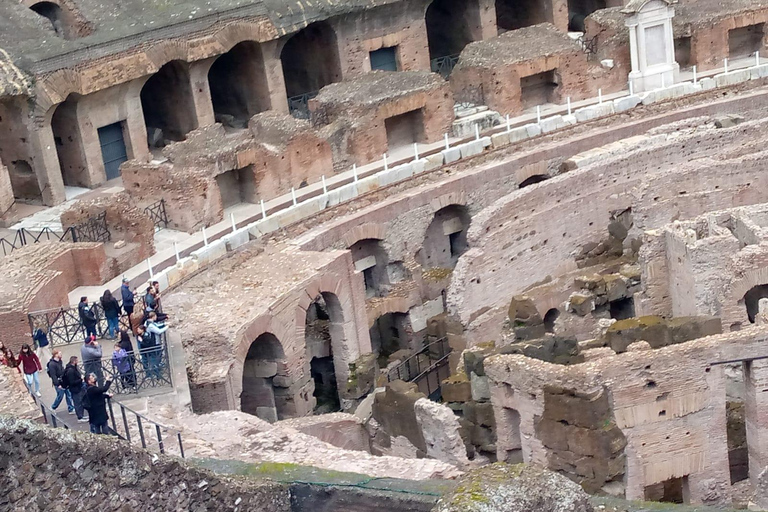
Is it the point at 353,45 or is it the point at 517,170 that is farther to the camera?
the point at 353,45

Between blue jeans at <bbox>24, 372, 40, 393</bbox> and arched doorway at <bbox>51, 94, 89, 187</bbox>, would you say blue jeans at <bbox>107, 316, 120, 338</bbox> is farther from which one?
arched doorway at <bbox>51, 94, 89, 187</bbox>

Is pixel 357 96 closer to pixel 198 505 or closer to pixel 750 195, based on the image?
pixel 750 195

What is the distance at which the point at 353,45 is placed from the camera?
34.5 meters

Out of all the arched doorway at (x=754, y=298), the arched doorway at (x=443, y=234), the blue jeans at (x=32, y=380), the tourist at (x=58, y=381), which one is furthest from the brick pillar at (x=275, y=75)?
the tourist at (x=58, y=381)

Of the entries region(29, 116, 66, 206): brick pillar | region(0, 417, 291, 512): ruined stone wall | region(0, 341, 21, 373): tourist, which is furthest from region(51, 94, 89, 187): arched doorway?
region(0, 417, 291, 512): ruined stone wall

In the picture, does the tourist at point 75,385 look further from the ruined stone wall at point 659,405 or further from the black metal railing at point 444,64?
the black metal railing at point 444,64

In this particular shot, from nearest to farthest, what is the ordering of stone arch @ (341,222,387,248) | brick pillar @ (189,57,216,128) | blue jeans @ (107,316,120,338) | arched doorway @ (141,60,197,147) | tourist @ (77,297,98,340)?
tourist @ (77,297,98,340), blue jeans @ (107,316,120,338), stone arch @ (341,222,387,248), brick pillar @ (189,57,216,128), arched doorway @ (141,60,197,147)

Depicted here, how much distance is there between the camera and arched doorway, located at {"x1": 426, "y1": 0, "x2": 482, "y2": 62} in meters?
37.1

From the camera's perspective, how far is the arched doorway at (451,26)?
3709cm

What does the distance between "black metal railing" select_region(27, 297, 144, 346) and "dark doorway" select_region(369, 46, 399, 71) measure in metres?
14.4

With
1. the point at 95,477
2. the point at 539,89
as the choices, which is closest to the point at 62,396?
the point at 95,477

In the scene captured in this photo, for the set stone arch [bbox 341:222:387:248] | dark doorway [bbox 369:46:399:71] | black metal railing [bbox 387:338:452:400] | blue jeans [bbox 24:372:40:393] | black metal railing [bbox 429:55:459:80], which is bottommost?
black metal railing [bbox 387:338:452:400]

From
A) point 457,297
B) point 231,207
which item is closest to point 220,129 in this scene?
point 231,207

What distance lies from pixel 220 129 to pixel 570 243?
7.32 meters
